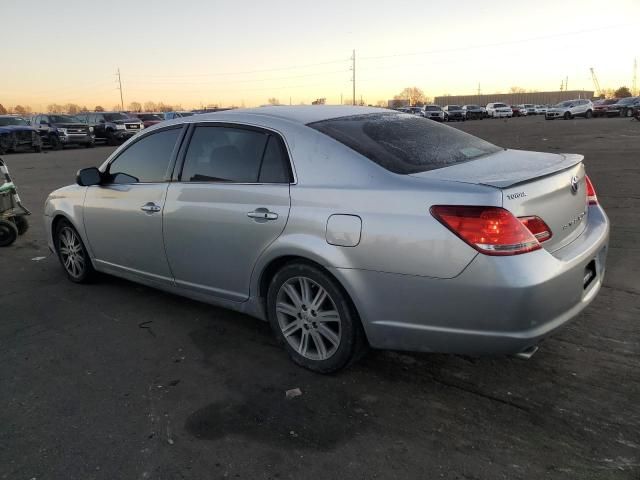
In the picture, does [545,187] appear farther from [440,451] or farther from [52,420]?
[52,420]

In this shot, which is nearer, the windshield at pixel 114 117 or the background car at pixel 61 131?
the background car at pixel 61 131

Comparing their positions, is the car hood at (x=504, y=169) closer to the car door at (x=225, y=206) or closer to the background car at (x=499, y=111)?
the car door at (x=225, y=206)

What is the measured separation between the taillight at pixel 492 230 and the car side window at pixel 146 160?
2518mm

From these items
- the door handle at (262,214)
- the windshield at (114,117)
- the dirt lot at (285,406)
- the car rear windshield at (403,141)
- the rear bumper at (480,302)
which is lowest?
the dirt lot at (285,406)

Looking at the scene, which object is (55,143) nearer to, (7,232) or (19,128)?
(19,128)

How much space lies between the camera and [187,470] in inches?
100

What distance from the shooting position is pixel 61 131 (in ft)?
93.1

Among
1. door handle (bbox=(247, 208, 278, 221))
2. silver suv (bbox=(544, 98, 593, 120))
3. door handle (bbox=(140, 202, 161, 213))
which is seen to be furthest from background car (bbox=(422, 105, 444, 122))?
door handle (bbox=(247, 208, 278, 221))

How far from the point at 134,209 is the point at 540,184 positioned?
3.13m

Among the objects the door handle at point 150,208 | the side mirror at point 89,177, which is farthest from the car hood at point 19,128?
the door handle at point 150,208

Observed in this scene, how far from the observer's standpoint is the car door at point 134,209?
4.24 metres

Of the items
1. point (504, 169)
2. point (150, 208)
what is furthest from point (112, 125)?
point (504, 169)

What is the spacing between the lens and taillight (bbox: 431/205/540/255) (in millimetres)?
2617

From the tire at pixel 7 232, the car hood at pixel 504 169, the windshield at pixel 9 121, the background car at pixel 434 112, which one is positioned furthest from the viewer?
the background car at pixel 434 112
